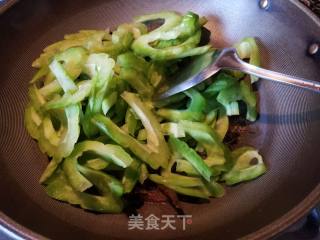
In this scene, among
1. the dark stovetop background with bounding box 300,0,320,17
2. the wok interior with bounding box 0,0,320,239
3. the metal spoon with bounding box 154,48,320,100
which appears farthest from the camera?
the dark stovetop background with bounding box 300,0,320,17

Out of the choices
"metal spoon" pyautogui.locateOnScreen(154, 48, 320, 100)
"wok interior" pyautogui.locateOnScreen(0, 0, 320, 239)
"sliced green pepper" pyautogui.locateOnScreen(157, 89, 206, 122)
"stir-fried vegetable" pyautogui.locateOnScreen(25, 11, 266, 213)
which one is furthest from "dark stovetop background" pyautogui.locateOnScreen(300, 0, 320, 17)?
"sliced green pepper" pyautogui.locateOnScreen(157, 89, 206, 122)

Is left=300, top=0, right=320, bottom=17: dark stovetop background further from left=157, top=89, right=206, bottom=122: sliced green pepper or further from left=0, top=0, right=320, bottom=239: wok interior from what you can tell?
left=157, top=89, right=206, bottom=122: sliced green pepper

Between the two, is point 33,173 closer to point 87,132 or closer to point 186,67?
point 87,132

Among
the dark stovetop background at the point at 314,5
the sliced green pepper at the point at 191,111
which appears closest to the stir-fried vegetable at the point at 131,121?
the sliced green pepper at the point at 191,111

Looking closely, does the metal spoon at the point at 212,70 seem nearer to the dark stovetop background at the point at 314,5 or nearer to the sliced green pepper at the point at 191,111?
the sliced green pepper at the point at 191,111

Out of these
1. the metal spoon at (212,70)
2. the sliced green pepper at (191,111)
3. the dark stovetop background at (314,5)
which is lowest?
the dark stovetop background at (314,5)

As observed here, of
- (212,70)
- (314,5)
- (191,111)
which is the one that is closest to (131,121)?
(191,111)

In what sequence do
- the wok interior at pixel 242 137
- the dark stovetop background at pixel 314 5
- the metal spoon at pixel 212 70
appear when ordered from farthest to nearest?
the dark stovetop background at pixel 314 5 → the metal spoon at pixel 212 70 → the wok interior at pixel 242 137

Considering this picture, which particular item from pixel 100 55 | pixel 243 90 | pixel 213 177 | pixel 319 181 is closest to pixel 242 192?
pixel 213 177
